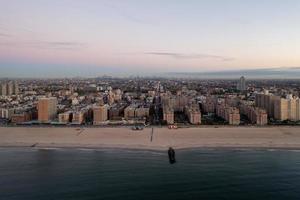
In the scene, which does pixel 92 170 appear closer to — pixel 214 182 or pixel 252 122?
pixel 214 182

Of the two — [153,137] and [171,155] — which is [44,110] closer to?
[153,137]

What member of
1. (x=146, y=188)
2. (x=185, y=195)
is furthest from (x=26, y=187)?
(x=185, y=195)

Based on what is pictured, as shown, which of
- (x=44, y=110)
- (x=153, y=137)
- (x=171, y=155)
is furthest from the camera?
(x=44, y=110)

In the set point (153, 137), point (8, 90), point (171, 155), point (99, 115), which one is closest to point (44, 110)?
point (99, 115)

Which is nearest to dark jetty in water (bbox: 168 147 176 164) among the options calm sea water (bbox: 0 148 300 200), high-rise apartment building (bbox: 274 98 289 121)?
calm sea water (bbox: 0 148 300 200)

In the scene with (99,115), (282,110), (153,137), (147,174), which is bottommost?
(147,174)

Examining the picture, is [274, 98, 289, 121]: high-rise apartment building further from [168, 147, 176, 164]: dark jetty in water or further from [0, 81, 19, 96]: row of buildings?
[0, 81, 19, 96]: row of buildings

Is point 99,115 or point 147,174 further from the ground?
point 99,115
